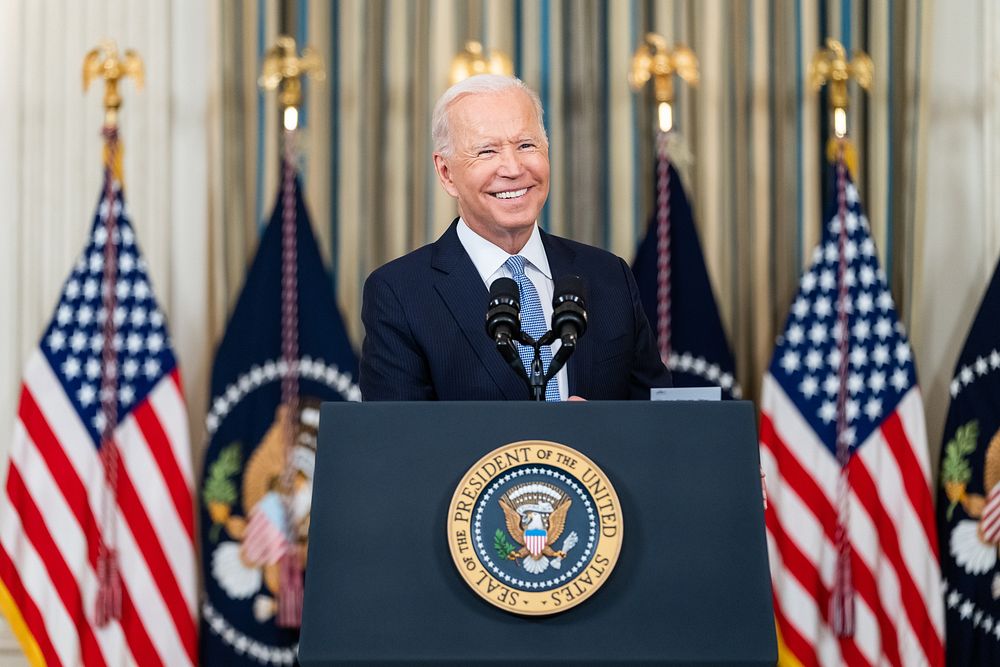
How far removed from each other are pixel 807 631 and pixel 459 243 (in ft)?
9.90

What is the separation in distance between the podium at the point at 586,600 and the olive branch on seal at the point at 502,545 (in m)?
0.07

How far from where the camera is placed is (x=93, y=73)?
5.04 m

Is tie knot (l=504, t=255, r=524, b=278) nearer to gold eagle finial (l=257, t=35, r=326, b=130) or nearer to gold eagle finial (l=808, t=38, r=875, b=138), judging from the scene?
gold eagle finial (l=257, t=35, r=326, b=130)

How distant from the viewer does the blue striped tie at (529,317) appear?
242 cm

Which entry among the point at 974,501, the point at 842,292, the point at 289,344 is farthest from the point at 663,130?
the point at 974,501

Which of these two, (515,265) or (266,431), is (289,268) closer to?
(266,431)

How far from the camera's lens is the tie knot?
2.54 meters

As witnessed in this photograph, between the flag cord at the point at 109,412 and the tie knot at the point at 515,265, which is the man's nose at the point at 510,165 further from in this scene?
the flag cord at the point at 109,412

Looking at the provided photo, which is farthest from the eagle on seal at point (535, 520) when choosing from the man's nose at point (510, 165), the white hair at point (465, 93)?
the white hair at point (465, 93)

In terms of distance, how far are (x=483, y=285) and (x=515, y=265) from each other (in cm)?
12

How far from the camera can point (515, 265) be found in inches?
100

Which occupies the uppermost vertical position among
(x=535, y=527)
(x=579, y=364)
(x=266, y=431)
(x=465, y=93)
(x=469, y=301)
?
(x=465, y=93)

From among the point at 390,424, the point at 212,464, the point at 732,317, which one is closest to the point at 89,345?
the point at 212,464

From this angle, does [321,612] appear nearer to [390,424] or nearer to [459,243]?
[390,424]
